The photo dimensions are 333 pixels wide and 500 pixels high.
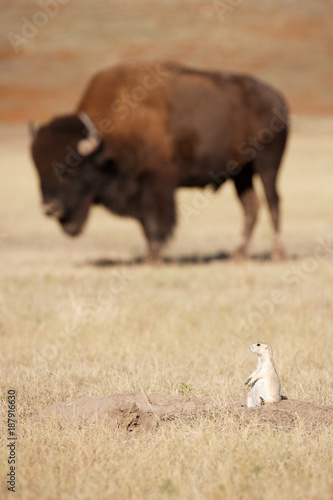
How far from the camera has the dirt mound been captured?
395cm

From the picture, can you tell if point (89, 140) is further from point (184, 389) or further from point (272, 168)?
point (184, 389)

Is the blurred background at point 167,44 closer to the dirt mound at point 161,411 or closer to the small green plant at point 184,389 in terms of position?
the small green plant at point 184,389

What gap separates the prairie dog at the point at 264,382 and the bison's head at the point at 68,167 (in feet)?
20.9

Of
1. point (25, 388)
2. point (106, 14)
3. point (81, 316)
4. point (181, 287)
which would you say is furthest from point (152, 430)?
point (106, 14)

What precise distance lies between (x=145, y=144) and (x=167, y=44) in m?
58.8

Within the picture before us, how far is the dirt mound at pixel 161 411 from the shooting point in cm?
395

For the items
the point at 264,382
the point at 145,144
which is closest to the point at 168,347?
the point at 264,382

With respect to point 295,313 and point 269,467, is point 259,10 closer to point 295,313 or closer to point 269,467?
point 295,313

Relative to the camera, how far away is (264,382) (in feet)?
13.8

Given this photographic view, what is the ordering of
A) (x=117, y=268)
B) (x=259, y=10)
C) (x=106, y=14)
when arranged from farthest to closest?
1. (x=106, y=14)
2. (x=259, y=10)
3. (x=117, y=268)

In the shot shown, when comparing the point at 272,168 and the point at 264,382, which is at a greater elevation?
the point at 264,382

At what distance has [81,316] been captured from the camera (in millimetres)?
7184

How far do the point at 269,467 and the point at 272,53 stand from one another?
66.6m

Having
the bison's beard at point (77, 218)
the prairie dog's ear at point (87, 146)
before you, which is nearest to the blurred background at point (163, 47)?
the bison's beard at point (77, 218)
